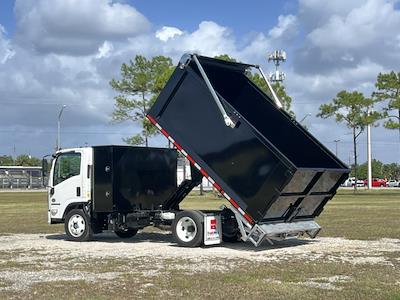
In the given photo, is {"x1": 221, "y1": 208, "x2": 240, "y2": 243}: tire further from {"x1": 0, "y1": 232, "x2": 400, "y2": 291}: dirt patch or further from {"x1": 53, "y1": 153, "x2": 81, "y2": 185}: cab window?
{"x1": 53, "y1": 153, "x2": 81, "y2": 185}: cab window

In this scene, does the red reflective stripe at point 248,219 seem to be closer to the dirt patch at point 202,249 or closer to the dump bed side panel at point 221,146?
the dump bed side panel at point 221,146

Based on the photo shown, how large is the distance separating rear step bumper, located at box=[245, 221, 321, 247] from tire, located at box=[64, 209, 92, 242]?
15.6 ft

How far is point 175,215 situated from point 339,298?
284 inches

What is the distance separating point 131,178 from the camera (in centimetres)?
1673

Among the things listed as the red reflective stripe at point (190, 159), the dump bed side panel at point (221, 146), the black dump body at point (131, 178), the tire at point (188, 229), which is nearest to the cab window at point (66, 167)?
the black dump body at point (131, 178)

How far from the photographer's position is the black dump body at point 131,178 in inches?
646

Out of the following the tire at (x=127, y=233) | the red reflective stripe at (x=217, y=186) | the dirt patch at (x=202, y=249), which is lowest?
the dirt patch at (x=202, y=249)

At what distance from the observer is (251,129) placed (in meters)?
13.8

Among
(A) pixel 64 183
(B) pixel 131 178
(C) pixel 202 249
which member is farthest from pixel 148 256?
(A) pixel 64 183

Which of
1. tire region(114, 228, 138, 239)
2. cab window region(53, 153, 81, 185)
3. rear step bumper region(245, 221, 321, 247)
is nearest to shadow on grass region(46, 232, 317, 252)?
tire region(114, 228, 138, 239)

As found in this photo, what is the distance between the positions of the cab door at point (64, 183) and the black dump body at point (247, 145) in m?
2.82

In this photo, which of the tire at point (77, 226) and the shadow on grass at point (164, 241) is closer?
the shadow on grass at point (164, 241)

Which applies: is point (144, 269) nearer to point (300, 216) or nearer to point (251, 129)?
point (251, 129)

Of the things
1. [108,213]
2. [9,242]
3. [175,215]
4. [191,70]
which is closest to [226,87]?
[191,70]
